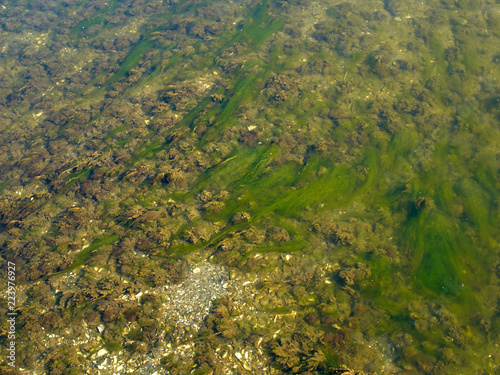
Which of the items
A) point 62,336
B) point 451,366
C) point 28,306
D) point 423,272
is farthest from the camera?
point 423,272

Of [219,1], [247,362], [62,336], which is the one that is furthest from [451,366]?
[219,1]

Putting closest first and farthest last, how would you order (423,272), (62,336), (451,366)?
(451,366), (62,336), (423,272)

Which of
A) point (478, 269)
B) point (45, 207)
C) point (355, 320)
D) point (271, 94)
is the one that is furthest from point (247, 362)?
point (271, 94)

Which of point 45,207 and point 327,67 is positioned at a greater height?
point 327,67

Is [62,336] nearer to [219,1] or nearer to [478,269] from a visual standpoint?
[478,269]

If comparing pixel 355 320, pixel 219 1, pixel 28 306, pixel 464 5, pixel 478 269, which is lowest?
pixel 28 306

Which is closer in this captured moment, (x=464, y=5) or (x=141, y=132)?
(x=141, y=132)
